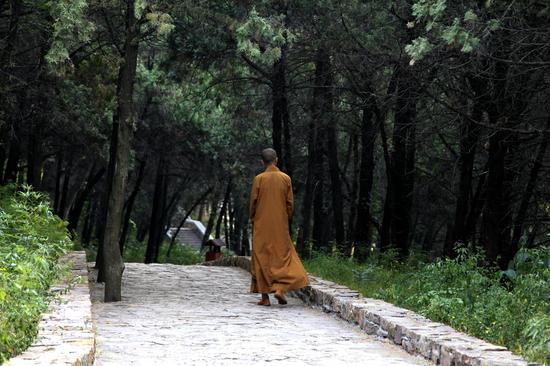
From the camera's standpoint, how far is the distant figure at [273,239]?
11680mm

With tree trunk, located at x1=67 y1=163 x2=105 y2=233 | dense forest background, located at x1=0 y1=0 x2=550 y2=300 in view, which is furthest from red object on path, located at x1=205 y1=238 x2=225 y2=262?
tree trunk, located at x1=67 y1=163 x2=105 y2=233

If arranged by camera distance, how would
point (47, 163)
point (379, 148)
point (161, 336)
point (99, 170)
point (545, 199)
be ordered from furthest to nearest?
point (47, 163)
point (99, 170)
point (379, 148)
point (545, 199)
point (161, 336)

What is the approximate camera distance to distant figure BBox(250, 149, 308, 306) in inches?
460

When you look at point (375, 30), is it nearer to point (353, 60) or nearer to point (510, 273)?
point (353, 60)

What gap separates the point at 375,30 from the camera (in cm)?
1540

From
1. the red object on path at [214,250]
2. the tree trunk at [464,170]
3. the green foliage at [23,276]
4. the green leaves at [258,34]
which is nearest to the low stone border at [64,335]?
the green foliage at [23,276]

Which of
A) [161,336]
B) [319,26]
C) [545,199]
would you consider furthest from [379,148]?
[161,336]

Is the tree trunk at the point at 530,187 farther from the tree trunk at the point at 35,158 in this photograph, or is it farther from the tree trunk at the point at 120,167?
the tree trunk at the point at 35,158

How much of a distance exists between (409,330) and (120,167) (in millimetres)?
5840

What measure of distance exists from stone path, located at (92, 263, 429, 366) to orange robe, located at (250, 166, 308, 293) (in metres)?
0.37

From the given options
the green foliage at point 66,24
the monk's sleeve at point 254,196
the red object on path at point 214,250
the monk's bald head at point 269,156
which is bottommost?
the red object on path at point 214,250

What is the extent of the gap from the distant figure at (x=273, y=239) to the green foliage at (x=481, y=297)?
3.32ft

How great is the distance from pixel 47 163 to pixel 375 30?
20274mm

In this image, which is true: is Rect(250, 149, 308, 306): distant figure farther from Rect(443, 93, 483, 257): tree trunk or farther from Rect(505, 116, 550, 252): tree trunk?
Rect(505, 116, 550, 252): tree trunk
